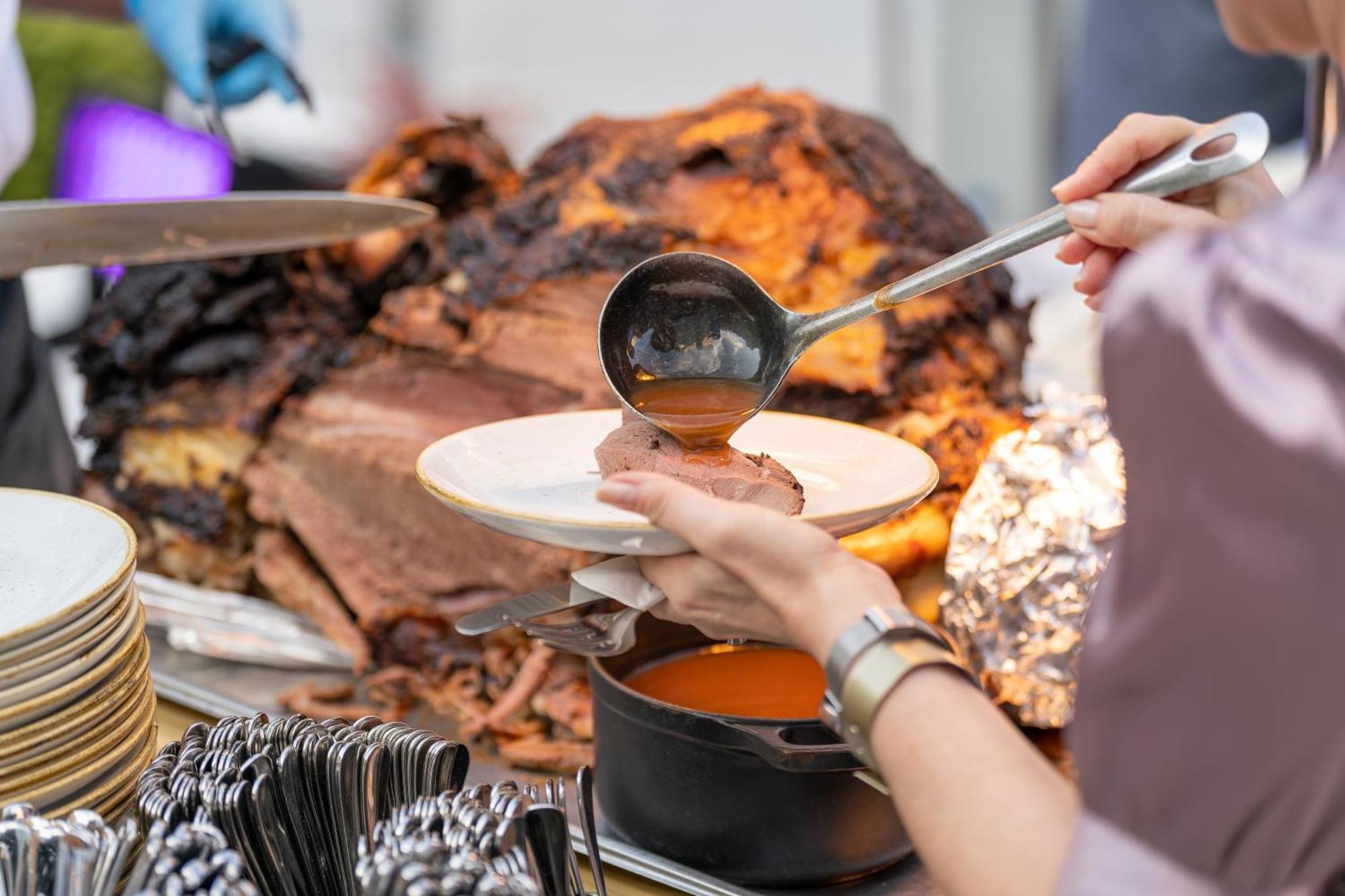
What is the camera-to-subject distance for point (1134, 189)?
39.6 inches

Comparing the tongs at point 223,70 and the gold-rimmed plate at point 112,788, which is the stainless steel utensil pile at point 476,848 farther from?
the tongs at point 223,70

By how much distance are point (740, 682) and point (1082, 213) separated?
59 centimetres

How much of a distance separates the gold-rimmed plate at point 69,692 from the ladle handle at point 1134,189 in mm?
676

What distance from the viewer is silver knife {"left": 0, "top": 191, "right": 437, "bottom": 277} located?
128cm

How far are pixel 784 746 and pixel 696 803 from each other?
13 cm

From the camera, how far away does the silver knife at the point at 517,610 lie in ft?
3.34

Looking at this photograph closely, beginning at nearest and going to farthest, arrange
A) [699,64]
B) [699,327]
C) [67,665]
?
[67,665]
[699,327]
[699,64]

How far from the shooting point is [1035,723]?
4.28 feet

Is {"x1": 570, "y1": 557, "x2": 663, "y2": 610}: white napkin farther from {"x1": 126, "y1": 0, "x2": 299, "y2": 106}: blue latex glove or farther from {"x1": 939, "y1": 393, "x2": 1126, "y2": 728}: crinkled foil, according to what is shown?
{"x1": 126, "y1": 0, "x2": 299, "y2": 106}: blue latex glove

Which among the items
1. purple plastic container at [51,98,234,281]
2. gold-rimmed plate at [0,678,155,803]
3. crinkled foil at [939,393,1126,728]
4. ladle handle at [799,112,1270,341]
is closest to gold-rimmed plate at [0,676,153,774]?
gold-rimmed plate at [0,678,155,803]

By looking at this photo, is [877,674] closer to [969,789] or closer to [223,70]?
[969,789]

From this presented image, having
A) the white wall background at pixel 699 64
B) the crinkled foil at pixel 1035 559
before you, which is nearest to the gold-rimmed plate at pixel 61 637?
the crinkled foil at pixel 1035 559

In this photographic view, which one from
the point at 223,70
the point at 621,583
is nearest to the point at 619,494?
the point at 621,583

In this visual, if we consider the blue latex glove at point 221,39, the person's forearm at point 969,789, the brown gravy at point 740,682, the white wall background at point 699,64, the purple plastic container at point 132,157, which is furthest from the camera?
the white wall background at point 699,64
